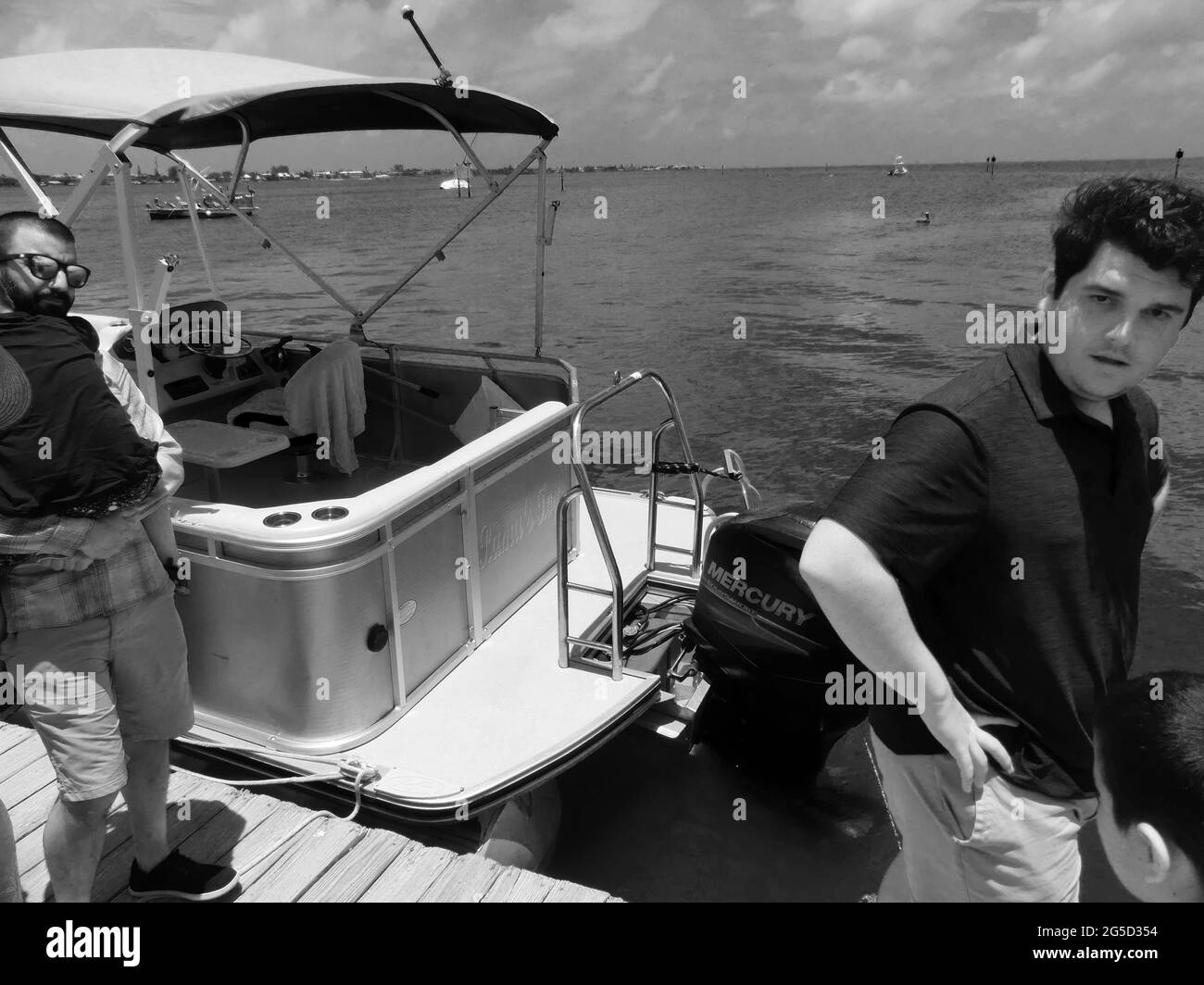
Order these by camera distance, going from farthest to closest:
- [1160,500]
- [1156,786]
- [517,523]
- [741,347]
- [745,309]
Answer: [745,309], [741,347], [517,523], [1160,500], [1156,786]

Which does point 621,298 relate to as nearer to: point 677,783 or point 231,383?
point 231,383

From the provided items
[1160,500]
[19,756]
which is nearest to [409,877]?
[19,756]

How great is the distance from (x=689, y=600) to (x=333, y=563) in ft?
6.06

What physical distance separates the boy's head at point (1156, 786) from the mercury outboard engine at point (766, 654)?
5.27ft

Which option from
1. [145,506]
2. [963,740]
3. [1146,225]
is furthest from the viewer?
[145,506]

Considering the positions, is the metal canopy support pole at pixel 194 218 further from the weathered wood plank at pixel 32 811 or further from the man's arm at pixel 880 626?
the man's arm at pixel 880 626

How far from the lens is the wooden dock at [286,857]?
2.44 meters

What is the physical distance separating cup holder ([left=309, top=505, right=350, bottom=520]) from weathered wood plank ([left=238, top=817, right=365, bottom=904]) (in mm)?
935

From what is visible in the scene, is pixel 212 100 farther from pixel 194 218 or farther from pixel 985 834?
pixel 985 834

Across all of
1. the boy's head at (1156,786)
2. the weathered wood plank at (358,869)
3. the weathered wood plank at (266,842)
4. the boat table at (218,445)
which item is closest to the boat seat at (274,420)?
the boat table at (218,445)

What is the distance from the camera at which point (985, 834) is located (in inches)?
61.9

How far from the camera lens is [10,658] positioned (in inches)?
76.4

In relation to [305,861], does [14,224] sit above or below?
above

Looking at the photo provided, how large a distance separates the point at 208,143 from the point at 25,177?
1622 millimetres
